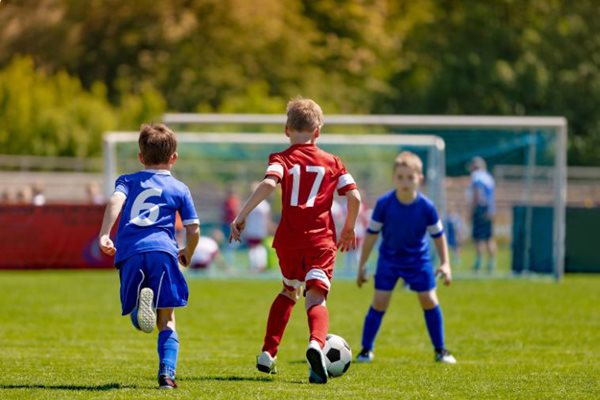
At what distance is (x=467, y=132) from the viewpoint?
22062mm

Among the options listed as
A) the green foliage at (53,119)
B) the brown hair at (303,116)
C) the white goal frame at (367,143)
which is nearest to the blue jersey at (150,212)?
the brown hair at (303,116)

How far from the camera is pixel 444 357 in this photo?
33.1 feet

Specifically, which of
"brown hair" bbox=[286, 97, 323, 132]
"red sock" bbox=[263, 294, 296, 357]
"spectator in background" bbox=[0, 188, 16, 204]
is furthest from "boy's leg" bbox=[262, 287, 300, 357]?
"spectator in background" bbox=[0, 188, 16, 204]

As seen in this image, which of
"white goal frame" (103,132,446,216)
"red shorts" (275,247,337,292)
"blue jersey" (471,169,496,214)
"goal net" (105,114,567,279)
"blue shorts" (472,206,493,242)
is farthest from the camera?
"blue shorts" (472,206,493,242)

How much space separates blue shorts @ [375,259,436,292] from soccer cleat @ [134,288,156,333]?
311cm

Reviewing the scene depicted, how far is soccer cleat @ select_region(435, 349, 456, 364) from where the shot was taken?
1003 cm

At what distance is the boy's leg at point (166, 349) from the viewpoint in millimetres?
7562

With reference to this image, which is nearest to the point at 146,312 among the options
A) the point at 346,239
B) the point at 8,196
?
the point at 346,239

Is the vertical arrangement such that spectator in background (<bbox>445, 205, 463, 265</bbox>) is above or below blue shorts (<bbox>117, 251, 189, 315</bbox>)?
below

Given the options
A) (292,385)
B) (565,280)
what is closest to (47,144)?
(565,280)

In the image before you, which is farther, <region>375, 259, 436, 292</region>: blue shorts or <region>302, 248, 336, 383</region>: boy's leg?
<region>375, 259, 436, 292</region>: blue shorts

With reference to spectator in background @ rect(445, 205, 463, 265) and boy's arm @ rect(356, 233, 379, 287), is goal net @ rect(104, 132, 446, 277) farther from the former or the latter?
boy's arm @ rect(356, 233, 379, 287)

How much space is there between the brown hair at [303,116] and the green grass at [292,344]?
1.64 m

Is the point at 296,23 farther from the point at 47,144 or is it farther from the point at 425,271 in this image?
the point at 425,271
